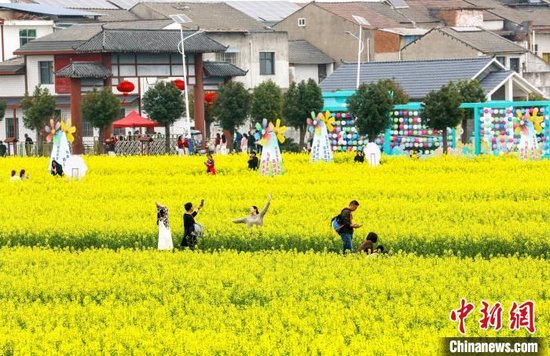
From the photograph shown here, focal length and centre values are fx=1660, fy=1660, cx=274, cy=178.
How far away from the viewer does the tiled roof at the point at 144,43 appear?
2852 inches

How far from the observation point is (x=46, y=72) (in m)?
77.8

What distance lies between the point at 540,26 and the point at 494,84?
31812 mm

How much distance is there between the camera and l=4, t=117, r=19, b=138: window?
3120 inches

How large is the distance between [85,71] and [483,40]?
24.6m

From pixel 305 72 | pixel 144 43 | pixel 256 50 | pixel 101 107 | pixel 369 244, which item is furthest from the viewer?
pixel 305 72

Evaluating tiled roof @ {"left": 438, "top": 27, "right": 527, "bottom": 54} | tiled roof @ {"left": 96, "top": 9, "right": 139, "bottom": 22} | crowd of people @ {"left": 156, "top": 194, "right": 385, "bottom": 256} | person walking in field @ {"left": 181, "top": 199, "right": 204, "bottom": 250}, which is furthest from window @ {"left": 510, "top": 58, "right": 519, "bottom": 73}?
person walking in field @ {"left": 181, "top": 199, "right": 204, "bottom": 250}

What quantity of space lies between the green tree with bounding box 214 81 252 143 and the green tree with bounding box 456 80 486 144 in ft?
35.6

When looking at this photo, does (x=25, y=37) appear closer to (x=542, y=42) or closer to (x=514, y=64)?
(x=514, y=64)

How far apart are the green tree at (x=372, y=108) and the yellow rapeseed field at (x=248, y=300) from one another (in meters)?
29.6

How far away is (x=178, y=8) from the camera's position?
89.8 meters

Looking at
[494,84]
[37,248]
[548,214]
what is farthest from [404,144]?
[37,248]

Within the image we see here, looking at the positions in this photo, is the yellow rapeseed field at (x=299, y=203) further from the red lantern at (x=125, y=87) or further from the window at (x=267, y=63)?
the window at (x=267, y=63)

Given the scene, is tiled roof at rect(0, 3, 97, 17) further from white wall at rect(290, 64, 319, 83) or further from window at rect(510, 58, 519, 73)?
window at rect(510, 58, 519, 73)

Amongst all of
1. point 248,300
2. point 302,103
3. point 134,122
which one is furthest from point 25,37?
point 248,300
